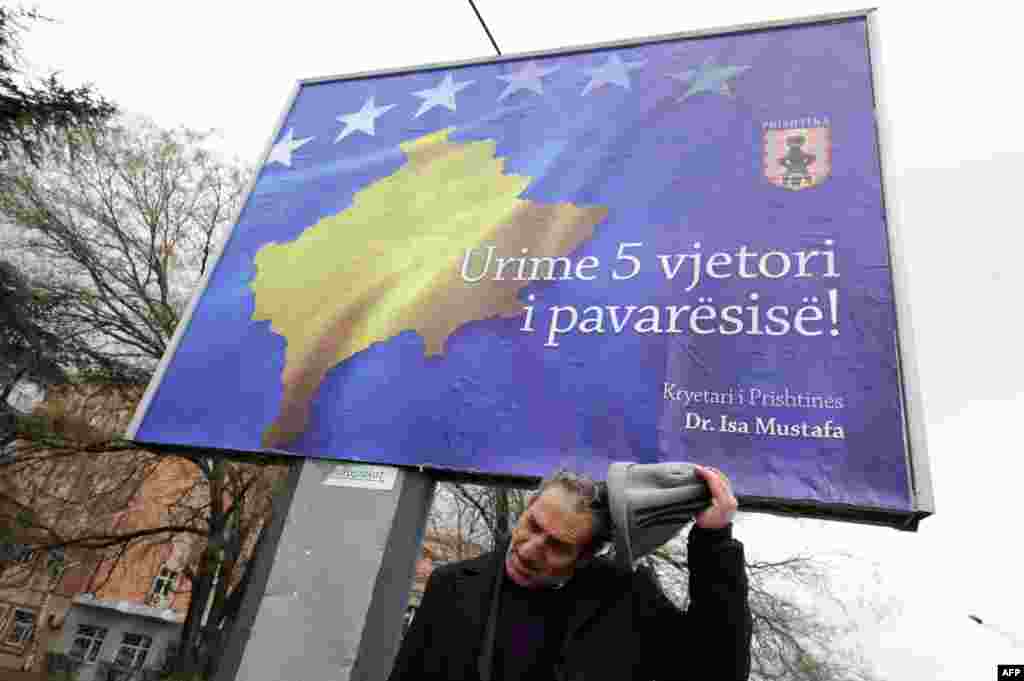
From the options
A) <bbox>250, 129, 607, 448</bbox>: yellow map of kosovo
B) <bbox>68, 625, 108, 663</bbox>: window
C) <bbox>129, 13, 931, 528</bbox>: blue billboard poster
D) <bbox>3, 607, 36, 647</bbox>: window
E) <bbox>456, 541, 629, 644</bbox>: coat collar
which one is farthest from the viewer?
<bbox>68, 625, 108, 663</bbox>: window

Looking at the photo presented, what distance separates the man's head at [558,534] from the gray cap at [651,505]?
0.26 ft

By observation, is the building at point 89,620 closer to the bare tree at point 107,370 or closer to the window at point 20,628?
the window at point 20,628

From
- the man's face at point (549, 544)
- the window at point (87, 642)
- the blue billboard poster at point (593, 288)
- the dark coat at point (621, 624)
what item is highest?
the blue billboard poster at point (593, 288)

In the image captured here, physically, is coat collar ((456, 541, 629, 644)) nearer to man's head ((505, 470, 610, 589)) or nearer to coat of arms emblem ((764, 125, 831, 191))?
man's head ((505, 470, 610, 589))

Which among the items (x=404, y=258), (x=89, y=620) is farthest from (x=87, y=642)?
(x=404, y=258)

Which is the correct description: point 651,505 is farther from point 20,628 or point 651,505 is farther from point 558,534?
point 20,628

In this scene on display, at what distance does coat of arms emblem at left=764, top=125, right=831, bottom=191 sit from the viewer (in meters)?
3.60

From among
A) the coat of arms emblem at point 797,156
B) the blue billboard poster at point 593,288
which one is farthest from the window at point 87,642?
the coat of arms emblem at point 797,156

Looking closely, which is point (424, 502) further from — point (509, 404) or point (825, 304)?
point (825, 304)

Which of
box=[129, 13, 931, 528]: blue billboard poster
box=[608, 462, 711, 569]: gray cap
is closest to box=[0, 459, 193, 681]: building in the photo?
box=[129, 13, 931, 528]: blue billboard poster

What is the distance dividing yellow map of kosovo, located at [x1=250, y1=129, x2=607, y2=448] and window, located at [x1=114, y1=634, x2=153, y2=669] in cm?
2878

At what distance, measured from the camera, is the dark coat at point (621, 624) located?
1.51 metres

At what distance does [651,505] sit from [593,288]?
7.03 ft

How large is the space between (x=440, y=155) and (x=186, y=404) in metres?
2.41
